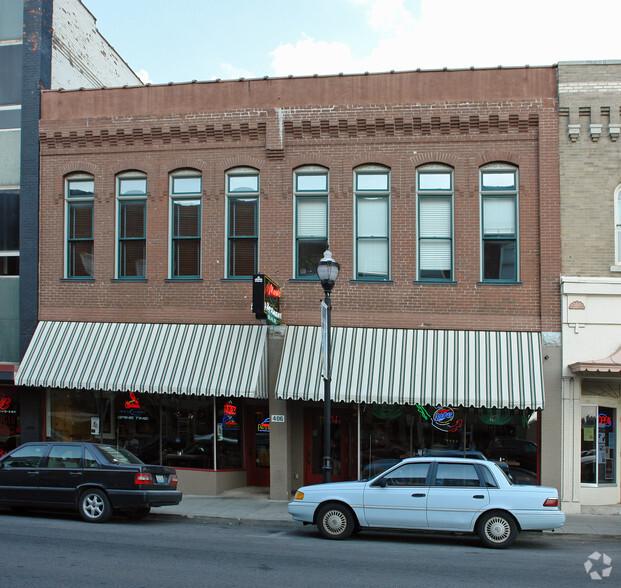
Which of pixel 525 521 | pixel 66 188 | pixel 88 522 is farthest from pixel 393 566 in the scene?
pixel 66 188

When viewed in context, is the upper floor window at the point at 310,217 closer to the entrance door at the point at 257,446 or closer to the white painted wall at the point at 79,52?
the entrance door at the point at 257,446

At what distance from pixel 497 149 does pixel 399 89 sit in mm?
2784

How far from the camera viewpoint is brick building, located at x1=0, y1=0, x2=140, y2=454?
18.4 meters

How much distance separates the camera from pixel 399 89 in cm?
1720

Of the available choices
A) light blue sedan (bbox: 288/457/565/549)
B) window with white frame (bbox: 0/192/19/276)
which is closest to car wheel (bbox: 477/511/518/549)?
light blue sedan (bbox: 288/457/565/549)

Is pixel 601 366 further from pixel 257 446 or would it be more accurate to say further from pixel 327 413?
pixel 257 446

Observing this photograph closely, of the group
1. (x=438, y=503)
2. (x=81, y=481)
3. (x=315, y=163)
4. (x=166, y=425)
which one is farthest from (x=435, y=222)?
(x=81, y=481)

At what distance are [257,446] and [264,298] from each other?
4.74 m

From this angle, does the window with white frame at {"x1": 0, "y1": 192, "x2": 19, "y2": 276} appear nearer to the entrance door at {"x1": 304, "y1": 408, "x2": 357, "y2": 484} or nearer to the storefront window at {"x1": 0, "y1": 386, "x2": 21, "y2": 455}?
the storefront window at {"x1": 0, "y1": 386, "x2": 21, "y2": 455}

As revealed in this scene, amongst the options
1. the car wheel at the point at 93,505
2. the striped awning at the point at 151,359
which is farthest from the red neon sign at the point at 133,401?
the car wheel at the point at 93,505

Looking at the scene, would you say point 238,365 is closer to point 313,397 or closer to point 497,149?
point 313,397

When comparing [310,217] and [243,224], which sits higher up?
[310,217]

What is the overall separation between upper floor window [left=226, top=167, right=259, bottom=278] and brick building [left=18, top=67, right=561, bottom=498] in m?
0.05

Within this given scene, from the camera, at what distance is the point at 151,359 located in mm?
16984
